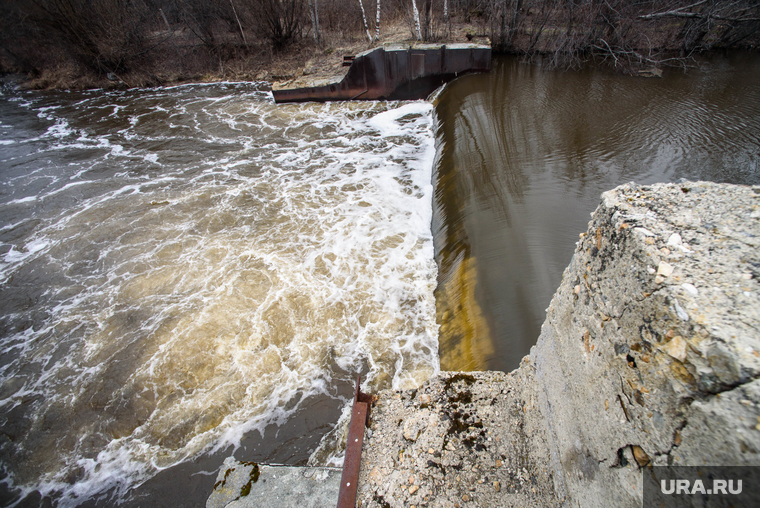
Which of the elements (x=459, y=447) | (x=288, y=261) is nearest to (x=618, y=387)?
(x=459, y=447)

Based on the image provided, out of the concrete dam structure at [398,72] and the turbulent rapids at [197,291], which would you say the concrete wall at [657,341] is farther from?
the concrete dam structure at [398,72]

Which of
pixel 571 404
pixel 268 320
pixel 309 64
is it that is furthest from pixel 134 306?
pixel 309 64

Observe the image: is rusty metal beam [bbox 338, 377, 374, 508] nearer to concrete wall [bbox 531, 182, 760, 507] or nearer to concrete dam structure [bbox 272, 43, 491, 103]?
concrete wall [bbox 531, 182, 760, 507]

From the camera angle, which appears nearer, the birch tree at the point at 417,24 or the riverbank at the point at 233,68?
the birch tree at the point at 417,24

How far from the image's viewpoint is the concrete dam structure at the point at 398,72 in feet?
36.5

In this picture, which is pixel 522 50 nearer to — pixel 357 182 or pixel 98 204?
pixel 357 182

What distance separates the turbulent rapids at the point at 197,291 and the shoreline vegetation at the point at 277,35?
5990 mm

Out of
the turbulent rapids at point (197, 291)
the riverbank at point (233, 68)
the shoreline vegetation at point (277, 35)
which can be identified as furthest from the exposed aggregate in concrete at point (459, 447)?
the riverbank at point (233, 68)

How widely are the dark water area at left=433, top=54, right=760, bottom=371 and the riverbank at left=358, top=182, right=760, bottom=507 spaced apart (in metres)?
1.50

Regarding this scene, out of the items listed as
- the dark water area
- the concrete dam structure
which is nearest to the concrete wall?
the dark water area

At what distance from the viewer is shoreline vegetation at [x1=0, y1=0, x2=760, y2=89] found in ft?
34.9

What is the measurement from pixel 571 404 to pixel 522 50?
546 inches

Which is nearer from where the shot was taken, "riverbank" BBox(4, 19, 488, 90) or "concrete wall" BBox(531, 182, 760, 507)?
"concrete wall" BBox(531, 182, 760, 507)

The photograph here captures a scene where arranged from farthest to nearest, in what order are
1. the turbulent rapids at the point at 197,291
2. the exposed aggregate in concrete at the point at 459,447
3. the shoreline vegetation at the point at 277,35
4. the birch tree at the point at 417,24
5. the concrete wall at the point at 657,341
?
1. the birch tree at the point at 417,24
2. the shoreline vegetation at the point at 277,35
3. the turbulent rapids at the point at 197,291
4. the exposed aggregate in concrete at the point at 459,447
5. the concrete wall at the point at 657,341
